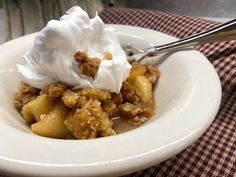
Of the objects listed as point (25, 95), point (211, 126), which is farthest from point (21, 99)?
point (211, 126)

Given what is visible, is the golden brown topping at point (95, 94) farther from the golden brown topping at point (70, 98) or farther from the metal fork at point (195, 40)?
the metal fork at point (195, 40)

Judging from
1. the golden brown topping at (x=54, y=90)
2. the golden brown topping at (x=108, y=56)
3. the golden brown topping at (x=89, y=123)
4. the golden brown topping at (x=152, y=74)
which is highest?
the golden brown topping at (x=108, y=56)

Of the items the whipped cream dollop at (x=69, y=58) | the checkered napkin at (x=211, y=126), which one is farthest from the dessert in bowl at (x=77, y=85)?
the checkered napkin at (x=211, y=126)

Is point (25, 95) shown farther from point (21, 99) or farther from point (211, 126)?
point (211, 126)

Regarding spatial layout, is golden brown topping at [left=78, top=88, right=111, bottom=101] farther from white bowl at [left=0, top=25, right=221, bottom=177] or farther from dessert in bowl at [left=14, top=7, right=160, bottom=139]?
white bowl at [left=0, top=25, right=221, bottom=177]

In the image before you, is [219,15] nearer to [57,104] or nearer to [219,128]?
[219,128]

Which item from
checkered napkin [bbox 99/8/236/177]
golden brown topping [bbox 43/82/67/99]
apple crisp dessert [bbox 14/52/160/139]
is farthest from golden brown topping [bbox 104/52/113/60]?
checkered napkin [bbox 99/8/236/177]

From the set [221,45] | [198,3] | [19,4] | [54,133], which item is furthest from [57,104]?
[198,3]
